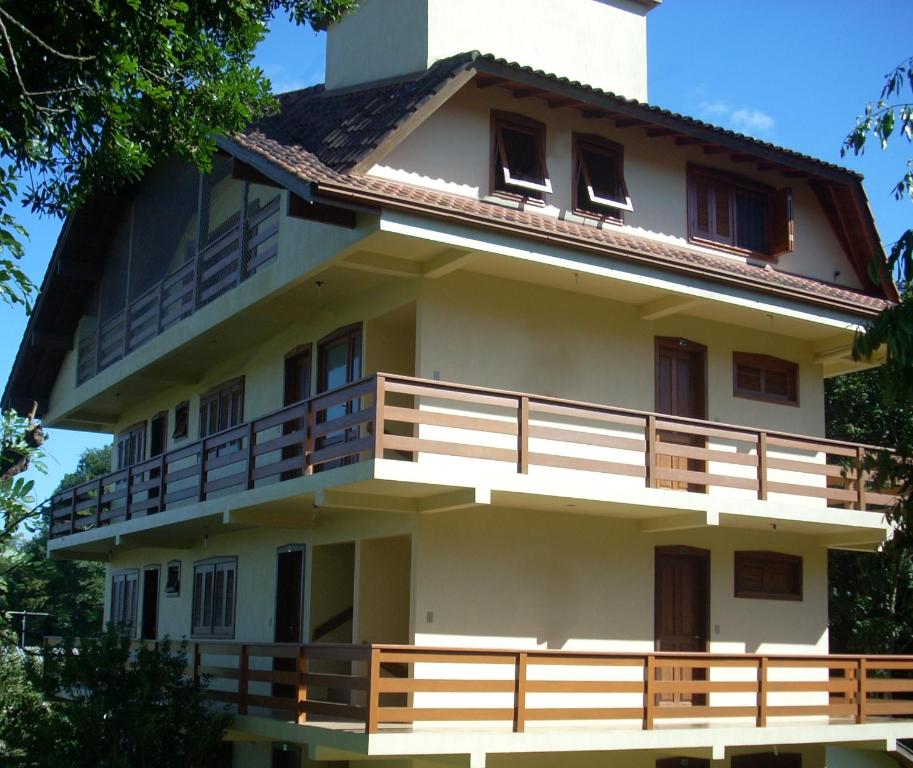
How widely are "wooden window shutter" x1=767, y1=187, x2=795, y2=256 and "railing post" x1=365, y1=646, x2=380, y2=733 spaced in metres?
10.7

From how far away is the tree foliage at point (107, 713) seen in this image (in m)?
17.1

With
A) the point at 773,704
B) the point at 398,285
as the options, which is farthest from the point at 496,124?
the point at 773,704

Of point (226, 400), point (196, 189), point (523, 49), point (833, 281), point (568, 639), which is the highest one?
point (523, 49)

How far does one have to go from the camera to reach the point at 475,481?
1592 centimetres

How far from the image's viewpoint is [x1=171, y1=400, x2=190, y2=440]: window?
25781mm

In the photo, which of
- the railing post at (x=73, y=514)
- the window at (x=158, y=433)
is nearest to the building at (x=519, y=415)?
the window at (x=158, y=433)

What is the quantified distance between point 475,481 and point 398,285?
3.44 m

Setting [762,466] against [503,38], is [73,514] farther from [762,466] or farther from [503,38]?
[762,466]

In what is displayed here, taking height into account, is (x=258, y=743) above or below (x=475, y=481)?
below

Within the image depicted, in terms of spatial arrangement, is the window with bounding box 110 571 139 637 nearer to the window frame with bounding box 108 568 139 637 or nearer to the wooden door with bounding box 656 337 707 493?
the window frame with bounding box 108 568 139 637

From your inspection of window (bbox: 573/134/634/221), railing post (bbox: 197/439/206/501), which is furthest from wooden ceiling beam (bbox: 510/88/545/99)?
railing post (bbox: 197/439/206/501)

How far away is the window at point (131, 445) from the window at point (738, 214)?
13894 millimetres

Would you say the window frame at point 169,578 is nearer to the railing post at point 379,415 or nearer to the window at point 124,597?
the window at point 124,597

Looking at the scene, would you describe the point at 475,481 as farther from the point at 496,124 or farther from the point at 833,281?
the point at 833,281
